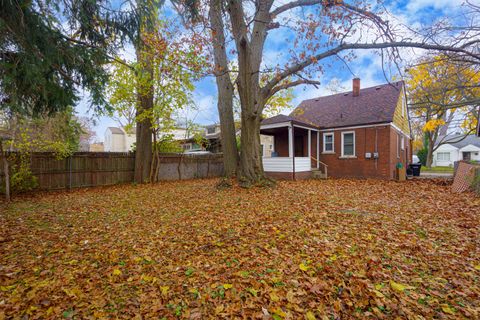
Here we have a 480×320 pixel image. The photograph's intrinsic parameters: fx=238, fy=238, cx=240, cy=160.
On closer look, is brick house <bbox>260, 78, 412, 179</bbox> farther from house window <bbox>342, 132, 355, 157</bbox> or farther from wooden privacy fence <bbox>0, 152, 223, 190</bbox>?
wooden privacy fence <bbox>0, 152, 223, 190</bbox>

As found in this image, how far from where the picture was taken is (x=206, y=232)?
14.1 feet

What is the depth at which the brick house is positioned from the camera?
43.7 ft

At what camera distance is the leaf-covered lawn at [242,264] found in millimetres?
2383

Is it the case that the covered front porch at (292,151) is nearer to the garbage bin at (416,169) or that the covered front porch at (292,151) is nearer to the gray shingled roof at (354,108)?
the gray shingled roof at (354,108)

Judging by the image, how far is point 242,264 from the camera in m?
3.16

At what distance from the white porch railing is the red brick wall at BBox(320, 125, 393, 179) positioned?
2064mm

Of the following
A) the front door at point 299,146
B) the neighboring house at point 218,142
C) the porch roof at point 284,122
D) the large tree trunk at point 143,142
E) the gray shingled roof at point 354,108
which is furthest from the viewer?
the neighboring house at point 218,142

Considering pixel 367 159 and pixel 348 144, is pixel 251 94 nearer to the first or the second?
pixel 348 144

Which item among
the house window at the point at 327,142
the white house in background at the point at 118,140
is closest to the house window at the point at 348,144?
the house window at the point at 327,142

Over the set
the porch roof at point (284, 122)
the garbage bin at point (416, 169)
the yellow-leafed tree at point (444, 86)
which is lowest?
the garbage bin at point (416, 169)

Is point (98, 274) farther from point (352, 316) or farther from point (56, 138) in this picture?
point (56, 138)

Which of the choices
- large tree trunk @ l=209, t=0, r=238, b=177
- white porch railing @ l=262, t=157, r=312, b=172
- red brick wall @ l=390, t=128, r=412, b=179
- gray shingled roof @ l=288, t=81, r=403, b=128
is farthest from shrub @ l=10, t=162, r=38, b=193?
red brick wall @ l=390, t=128, r=412, b=179

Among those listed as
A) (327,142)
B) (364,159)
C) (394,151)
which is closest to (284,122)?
(327,142)

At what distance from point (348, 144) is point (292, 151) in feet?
14.1
